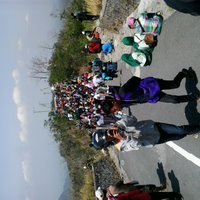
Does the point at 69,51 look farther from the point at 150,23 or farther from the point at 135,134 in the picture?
the point at 135,134

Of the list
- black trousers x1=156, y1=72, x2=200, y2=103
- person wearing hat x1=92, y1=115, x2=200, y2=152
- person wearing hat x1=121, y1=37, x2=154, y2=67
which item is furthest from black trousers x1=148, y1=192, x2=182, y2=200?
person wearing hat x1=121, y1=37, x2=154, y2=67

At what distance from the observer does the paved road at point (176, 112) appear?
457cm

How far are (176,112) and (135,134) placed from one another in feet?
6.06

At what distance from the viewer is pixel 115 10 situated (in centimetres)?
867

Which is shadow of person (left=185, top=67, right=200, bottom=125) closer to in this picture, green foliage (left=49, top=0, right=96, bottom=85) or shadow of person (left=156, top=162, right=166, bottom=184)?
shadow of person (left=156, top=162, right=166, bottom=184)

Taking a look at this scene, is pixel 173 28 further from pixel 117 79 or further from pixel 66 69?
pixel 66 69

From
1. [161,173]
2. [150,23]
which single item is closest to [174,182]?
[161,173]

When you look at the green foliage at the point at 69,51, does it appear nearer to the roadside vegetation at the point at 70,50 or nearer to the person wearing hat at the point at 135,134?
the roadside vegetation at the point at 70,50

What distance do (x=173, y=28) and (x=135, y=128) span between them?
9.79 ft

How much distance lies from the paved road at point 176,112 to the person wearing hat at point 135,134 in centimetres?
60

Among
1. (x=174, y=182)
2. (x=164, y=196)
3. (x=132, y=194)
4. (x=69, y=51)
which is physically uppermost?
(x=69, y=51)

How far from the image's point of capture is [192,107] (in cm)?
471

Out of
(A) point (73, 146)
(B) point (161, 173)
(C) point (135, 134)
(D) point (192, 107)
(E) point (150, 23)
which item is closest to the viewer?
(C) point (135, 134)

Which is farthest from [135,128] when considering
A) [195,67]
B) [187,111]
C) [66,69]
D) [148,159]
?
[66,69]
